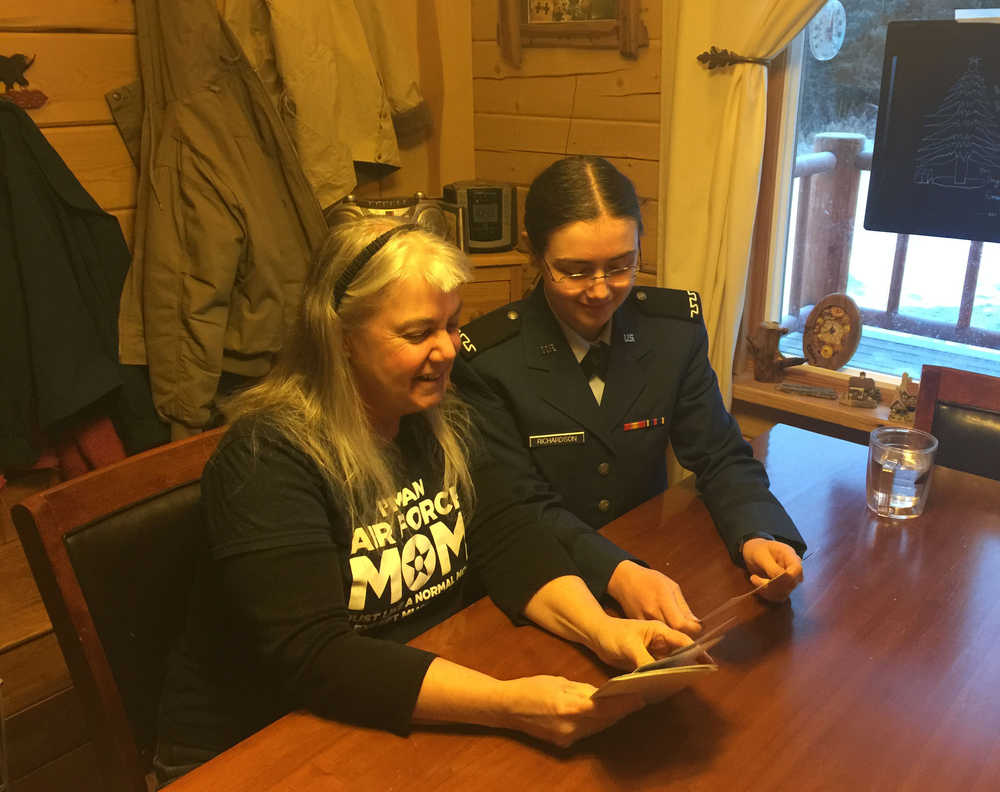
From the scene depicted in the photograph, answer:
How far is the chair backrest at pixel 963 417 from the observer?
5.16 feet

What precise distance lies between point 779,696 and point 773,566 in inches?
9.5

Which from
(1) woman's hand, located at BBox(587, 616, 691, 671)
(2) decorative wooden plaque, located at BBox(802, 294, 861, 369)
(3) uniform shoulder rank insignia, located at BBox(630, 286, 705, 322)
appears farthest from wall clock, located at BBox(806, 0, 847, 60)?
(1) woman's hand, located at BBox(587, 616, 691, 671)

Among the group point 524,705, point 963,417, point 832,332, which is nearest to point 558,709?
point 524,705

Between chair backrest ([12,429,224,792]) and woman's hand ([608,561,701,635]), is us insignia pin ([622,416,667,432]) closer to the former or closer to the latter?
woman's hand ([608,561,701,635])

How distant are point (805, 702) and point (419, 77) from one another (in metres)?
2.44

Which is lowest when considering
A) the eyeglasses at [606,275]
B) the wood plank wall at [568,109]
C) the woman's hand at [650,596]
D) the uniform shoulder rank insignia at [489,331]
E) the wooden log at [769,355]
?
the wooden log at [769,355]

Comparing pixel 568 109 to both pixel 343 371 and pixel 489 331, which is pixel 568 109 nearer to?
pixel 489 331

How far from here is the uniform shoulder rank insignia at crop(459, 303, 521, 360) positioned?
1.54 metres

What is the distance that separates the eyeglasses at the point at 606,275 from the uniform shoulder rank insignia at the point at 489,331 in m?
0.15

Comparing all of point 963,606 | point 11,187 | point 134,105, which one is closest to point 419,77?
point 134,105

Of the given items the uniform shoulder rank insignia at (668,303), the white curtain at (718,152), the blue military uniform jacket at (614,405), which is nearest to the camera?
the blue military uniform jacket at (614,405)

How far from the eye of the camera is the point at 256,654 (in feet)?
3.89

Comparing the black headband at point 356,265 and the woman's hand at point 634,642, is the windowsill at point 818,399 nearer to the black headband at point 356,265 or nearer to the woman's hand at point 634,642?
the woman's hand at point 634,642

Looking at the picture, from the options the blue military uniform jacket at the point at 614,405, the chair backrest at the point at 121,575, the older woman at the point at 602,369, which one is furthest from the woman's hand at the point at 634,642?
the chair backrest at the point at 121,575
